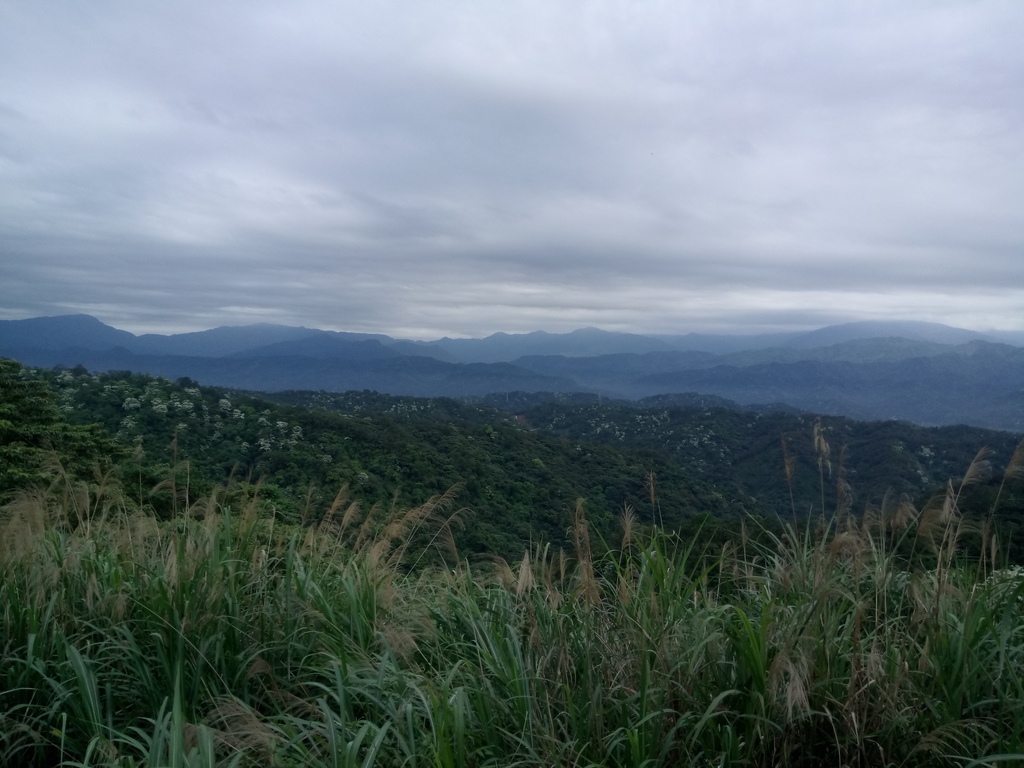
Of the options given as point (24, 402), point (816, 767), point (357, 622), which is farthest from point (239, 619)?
point (24, 402)

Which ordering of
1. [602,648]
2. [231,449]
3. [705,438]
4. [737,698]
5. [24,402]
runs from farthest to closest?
[705,438] < [231,449] < [24,402] < [602,648] < [737,698]

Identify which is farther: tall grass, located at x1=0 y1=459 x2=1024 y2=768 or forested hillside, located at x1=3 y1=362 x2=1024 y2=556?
forested hillside, located at x1=3 y1=362 x2=1024 y2=556

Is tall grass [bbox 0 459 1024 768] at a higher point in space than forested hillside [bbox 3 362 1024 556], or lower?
higher

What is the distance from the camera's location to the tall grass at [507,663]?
2197mm

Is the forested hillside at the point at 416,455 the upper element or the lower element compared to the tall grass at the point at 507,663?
lower

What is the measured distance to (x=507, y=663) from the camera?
8.71 feet

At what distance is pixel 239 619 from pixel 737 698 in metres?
2.25

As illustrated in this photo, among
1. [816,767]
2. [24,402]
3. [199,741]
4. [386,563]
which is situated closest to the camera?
[199,741]

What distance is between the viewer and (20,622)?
2.97 metres

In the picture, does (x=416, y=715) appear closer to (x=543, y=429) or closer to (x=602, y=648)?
(x=602, y=648)

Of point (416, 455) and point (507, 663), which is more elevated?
point (507, 663)

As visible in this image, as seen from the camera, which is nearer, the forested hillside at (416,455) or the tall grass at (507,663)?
the tall grass at (507,663)

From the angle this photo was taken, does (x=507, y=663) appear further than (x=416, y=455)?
No

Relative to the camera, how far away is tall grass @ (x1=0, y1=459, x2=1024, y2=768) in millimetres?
2197
